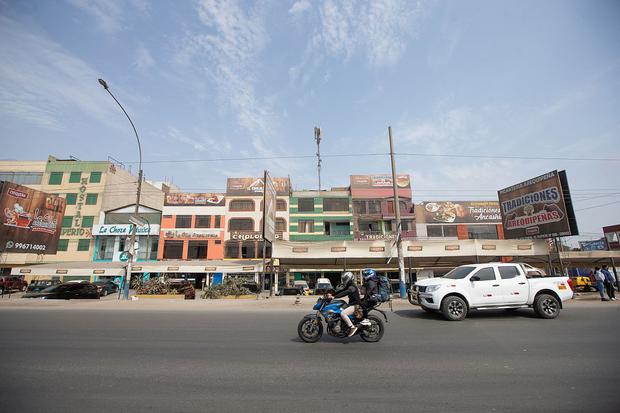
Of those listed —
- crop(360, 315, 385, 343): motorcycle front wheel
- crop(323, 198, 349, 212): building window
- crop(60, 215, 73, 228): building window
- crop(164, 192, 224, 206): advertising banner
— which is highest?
crop(164, 192, 224, 206): advertising banner

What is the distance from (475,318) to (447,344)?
184 inches

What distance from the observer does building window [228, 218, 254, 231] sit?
40656 mm

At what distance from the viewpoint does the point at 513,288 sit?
34.6 ft

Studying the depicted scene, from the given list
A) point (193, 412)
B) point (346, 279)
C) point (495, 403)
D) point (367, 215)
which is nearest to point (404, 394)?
point (495, 403)

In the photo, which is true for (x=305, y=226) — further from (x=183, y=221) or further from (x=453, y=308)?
(x=453, y=308)

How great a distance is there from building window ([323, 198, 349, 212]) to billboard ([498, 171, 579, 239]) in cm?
2065

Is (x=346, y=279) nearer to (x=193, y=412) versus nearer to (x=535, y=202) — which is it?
(x=193, y=412)

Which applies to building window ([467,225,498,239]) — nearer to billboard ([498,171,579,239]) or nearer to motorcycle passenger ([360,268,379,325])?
billboard ([498,171,579,239])

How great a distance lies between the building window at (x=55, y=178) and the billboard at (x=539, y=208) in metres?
55.8

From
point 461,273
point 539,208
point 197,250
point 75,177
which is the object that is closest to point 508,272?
point 461,273

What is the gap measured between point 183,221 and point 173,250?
3998 millimetres

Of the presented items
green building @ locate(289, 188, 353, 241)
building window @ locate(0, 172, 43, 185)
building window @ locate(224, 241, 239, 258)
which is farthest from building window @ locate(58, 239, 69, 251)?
green building @ locate(289, 188, 353, 241)

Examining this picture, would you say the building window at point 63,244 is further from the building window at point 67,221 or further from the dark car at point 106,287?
the dark car at point 106,287

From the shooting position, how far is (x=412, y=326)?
9188mm
